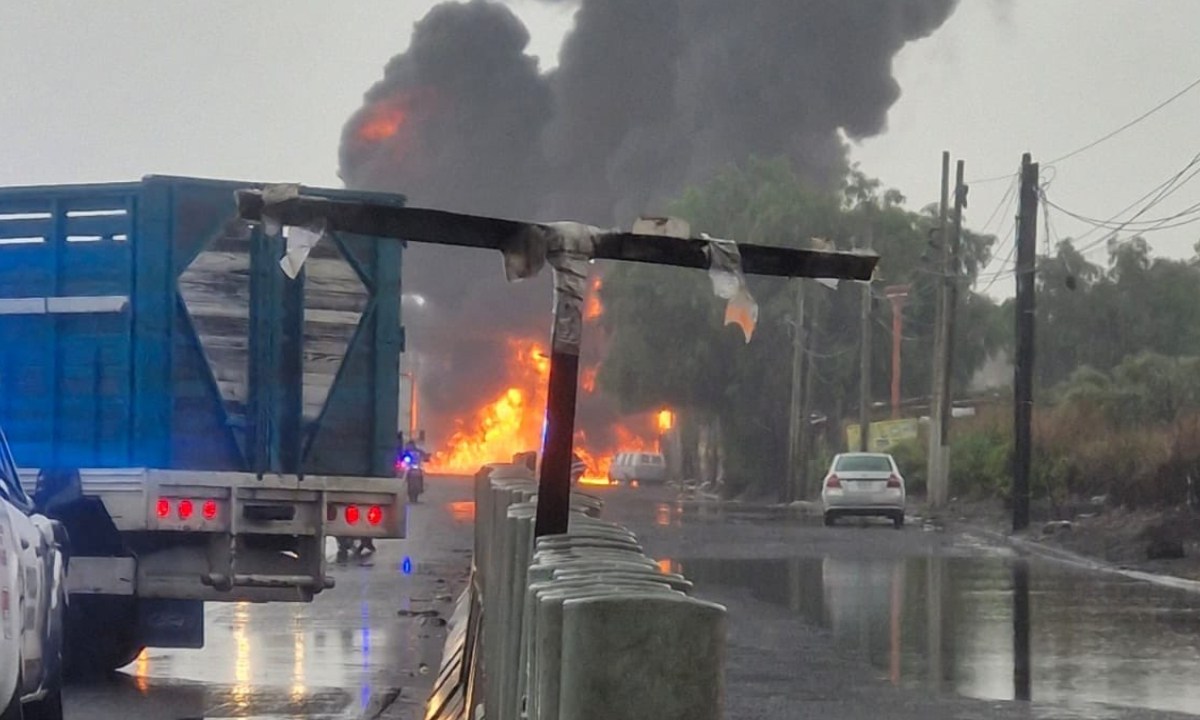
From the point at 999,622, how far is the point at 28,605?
10801mm

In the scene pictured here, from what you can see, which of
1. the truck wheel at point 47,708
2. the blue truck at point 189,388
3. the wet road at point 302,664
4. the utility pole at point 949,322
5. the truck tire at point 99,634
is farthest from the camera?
the utility pole at point 949,322

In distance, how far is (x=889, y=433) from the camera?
53188 millimetres

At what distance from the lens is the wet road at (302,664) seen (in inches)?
440

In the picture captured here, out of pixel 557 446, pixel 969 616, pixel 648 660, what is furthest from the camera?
pixel 969 616

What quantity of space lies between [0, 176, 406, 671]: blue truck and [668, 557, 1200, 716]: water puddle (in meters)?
4.10

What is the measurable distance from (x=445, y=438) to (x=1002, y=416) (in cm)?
4979

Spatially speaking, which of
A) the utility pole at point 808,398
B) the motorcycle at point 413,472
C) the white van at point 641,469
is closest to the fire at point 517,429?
the white van at point 641,469

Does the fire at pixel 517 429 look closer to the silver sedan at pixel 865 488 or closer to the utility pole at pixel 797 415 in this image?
the utility pole at pixel 797 415

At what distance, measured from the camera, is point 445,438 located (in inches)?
3649

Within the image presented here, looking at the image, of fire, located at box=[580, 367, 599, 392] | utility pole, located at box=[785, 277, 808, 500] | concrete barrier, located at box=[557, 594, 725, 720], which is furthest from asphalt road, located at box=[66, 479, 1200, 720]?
fire, located at box=[580, 367, 599, 392]

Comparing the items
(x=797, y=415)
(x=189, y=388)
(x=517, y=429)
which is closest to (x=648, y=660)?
(x=189, y=388)

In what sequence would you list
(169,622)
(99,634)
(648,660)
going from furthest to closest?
(99,634), (169,622), (648,660)

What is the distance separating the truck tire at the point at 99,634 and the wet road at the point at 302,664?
0.58ft

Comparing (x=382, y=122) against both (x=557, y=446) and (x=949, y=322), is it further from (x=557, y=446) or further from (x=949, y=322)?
(x=557, y=446)
